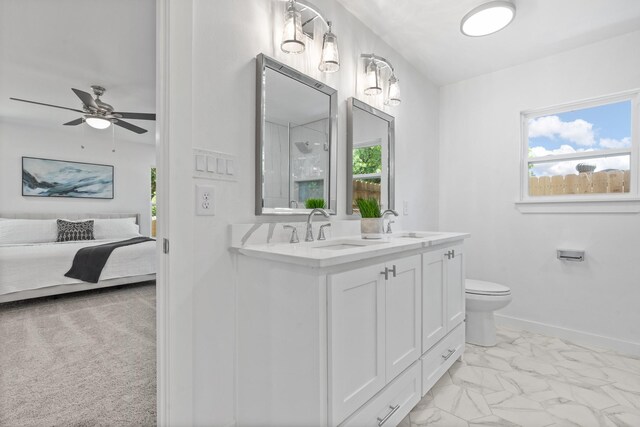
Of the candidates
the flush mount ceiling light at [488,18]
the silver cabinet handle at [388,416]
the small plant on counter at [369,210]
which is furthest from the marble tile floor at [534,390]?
the flush mount ceiling light at [488,18]

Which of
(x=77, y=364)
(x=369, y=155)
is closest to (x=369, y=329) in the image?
(x=369, y=155)

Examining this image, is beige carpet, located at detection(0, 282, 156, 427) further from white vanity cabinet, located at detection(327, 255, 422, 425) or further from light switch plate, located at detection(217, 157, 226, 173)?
light switch plate, located at detection(217, 157, 226, 173)

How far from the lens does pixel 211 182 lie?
132 cm

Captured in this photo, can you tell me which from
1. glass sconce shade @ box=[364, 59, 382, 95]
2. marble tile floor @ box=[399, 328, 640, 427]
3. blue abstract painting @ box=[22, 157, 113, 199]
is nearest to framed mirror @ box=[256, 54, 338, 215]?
glass sconce shade @ box=[364, 59, 382, 95]

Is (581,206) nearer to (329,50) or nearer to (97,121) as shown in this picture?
(329,50)

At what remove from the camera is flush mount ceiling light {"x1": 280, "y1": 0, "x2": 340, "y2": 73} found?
1549 millimetres

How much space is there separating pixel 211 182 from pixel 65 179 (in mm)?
5467

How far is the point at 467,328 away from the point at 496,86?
91.1 inches

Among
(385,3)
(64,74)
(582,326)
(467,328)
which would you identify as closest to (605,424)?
(467,328)

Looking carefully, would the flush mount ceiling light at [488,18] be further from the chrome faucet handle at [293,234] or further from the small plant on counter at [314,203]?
the chrome faucet handle at [293,234]

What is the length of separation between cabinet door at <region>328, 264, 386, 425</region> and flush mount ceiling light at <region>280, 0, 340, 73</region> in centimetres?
120

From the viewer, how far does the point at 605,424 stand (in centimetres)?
152

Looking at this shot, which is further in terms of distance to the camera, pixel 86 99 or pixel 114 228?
pixel 114 228

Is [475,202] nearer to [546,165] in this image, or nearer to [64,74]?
[546,165]
